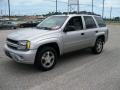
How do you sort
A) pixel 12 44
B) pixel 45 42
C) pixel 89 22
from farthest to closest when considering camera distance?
1. pixel 89 22
2. pixel 12 44
3. pixel 45 42

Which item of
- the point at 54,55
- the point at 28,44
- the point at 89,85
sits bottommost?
the point at 89,85

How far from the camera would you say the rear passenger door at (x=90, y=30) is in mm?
7159

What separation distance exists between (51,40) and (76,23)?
1645mm

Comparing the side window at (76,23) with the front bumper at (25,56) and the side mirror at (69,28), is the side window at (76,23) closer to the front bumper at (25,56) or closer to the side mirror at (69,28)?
the side mirror at (69,28)

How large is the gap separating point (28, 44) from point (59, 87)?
154 cm

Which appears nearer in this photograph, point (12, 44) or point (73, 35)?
point (12, 44)

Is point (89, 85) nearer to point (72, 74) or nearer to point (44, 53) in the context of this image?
point (72, 74)

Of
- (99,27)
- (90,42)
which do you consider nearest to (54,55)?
(90,42)

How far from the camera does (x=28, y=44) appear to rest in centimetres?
515

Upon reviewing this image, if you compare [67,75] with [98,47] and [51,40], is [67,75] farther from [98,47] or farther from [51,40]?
[98,47]

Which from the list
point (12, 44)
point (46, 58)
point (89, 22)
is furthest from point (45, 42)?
point (89, 22)

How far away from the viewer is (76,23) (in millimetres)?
6820

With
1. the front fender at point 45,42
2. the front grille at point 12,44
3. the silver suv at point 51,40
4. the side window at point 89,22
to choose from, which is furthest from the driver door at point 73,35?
the front grille at point 12,44

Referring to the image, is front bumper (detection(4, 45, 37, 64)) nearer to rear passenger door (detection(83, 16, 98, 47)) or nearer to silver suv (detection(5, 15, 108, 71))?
silver suv (detection(5, 15, 108, 71))
